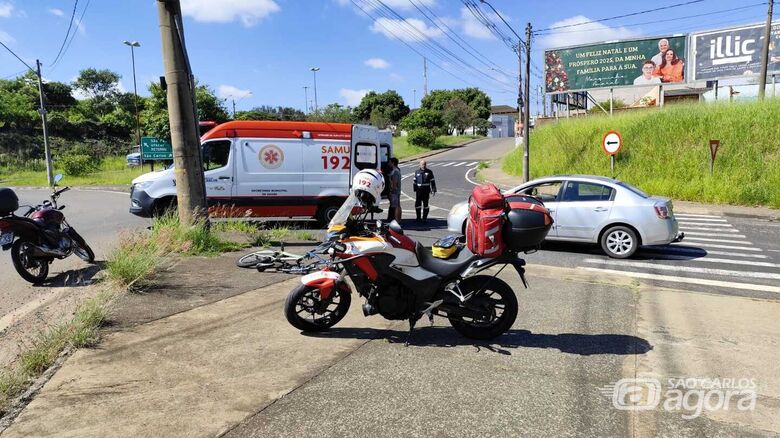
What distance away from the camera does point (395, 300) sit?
15.8ft

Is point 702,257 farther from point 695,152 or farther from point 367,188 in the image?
point 695,152

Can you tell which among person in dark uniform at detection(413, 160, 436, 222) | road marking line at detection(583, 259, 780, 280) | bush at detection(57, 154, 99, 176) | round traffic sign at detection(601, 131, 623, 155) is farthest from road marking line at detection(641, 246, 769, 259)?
bush at detection(57, 154, 99, 176)

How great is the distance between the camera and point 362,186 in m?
4.76

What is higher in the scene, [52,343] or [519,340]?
[52,343]

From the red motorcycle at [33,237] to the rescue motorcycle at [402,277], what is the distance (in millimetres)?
4609

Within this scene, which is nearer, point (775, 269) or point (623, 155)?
point (775, 269)

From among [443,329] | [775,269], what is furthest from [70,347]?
[775,269]

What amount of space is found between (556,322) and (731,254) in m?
6.58

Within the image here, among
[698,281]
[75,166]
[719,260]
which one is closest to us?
[698,281]

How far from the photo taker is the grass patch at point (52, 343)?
3672 millimetres

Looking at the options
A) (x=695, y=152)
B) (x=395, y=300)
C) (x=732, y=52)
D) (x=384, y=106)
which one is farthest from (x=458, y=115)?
(x=395, y=300)

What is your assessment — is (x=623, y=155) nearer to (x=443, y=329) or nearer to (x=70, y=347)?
(x=443, y=329)

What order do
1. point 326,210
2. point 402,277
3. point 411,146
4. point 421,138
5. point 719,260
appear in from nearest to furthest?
point 402,277 → point 719,260 → point 326,210 → point 421,138 → point 411,146

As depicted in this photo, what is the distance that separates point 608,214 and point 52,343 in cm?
874
